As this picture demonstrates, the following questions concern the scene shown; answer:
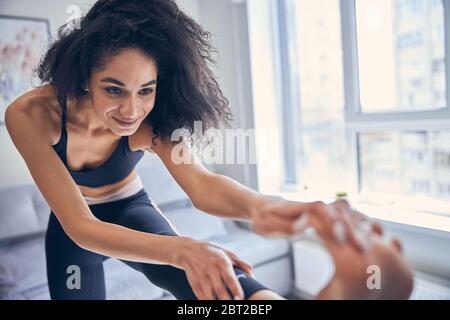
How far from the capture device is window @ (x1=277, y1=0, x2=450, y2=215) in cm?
83

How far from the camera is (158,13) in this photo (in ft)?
2.29

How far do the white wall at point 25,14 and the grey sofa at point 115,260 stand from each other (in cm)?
9

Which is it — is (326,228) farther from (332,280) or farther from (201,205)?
(201,205)

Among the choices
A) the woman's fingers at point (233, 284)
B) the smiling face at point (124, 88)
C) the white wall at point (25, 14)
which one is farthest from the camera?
the white wall at point (25, 14)

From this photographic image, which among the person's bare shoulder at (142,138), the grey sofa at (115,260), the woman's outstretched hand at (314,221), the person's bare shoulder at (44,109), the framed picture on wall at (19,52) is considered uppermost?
the framed picture on wall at (19,52)

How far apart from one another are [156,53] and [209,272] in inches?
15.0

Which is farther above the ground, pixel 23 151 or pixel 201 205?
pixel 23 151

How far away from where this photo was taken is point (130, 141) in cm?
Answer: 77

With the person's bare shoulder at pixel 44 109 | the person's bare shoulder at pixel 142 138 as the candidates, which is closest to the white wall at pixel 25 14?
the person's bare shoulder at pixel 44 109

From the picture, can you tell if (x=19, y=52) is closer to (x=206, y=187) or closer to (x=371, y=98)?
(x=206, y=187)

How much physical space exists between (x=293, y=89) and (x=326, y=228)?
0.55 m

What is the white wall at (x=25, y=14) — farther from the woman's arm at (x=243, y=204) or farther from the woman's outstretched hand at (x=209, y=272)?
the woman's outstretched hand at (x=209, y=272)

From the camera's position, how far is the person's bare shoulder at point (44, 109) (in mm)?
699

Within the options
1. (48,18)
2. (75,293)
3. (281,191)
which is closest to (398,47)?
(281,191)
